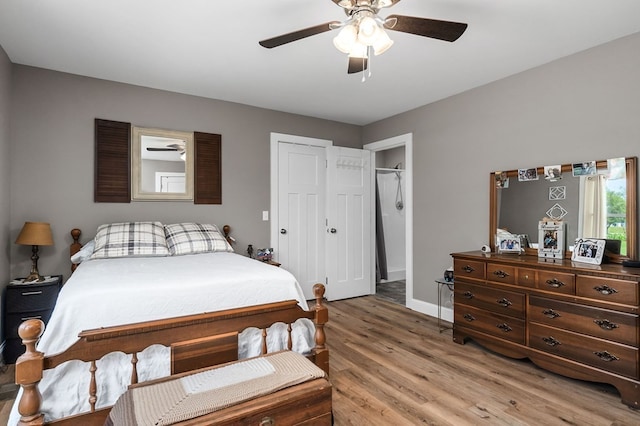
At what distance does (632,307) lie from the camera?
2074 millimetres

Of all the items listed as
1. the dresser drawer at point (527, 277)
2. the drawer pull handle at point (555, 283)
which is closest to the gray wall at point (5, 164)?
the dresser drawer at point (527, 277)

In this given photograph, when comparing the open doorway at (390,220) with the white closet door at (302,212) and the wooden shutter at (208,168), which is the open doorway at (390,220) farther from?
the wooden shutter at (208,168)

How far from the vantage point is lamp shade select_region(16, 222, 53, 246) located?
2.74m

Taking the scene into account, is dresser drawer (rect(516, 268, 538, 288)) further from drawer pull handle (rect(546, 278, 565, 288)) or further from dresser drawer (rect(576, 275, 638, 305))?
dresser drawer (rect(576, 275, 638, 305))

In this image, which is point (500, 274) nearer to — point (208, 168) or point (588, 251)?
point (588, 251)

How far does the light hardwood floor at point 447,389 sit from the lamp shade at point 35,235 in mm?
1223

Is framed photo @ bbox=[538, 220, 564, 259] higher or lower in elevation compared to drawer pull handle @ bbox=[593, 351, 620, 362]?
higher

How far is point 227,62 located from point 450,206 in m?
2.70

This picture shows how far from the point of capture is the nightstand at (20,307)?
2605 mm

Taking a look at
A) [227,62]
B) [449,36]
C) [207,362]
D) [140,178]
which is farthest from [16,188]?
[449,36]

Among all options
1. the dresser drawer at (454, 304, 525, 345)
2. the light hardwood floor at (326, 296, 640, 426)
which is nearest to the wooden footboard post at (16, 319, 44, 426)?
the light hardwood floor at (326, 296, 640, 426)

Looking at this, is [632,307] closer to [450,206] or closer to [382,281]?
[450,206]

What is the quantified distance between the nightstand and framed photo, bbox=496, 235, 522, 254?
386 cm

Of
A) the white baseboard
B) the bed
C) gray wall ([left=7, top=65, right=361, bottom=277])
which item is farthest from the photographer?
the white baseboard
